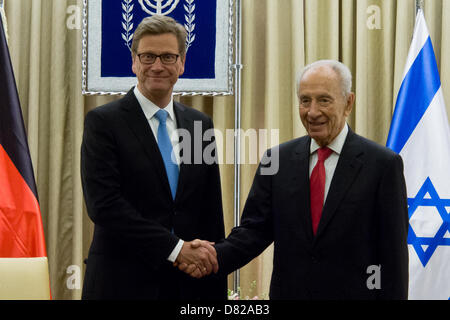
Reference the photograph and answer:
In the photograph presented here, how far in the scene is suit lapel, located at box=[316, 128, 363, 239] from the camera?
2.16 m

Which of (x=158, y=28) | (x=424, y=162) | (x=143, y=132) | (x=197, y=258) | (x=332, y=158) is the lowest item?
(x=197, y=258)

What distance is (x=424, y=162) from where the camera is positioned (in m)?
3.69

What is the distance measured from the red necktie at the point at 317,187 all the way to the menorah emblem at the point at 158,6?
6.58 ft

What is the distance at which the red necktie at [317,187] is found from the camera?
221 cm

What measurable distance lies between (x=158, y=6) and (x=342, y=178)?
2.19 metres

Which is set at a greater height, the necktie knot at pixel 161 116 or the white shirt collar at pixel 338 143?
the necktie knot at pixel 161 116

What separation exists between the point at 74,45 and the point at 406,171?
2449mm

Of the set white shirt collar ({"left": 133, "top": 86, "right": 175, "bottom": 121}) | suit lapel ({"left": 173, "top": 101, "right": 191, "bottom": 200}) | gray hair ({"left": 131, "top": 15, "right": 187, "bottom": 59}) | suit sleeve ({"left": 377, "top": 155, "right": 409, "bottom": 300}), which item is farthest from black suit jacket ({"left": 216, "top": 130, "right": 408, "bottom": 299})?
gray hair ({"left": 131, "top": 15, "right": 187, "bottom": 59})

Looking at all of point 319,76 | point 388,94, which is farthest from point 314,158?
point 388,94

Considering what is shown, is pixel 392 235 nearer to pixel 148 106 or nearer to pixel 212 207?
pixel 212 207

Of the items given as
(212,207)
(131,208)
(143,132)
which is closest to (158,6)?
(143,132)

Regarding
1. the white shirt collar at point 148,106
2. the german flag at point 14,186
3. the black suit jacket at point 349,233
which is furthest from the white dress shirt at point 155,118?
the german flag at point 14,186

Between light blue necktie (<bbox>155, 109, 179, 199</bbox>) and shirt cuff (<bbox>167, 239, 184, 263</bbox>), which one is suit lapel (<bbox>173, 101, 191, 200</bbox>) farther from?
shirt cuff (<bbox>167, 239, 184, 263</bbox>)

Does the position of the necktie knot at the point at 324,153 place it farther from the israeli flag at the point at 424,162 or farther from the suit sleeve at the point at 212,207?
the israeli flag at the point at 424,162
